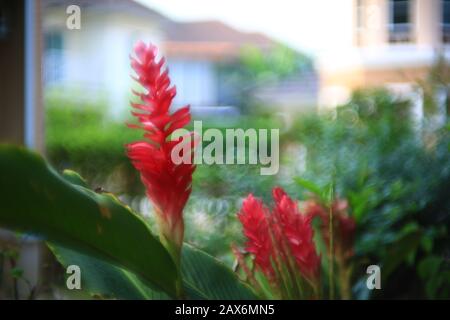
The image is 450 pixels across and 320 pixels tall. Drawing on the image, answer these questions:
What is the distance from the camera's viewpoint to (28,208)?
676 millimetres

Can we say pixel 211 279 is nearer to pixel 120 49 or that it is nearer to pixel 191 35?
pixel 191 35

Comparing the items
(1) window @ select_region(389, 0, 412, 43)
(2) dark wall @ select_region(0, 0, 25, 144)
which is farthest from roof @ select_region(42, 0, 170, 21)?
(1) window @ select_region(389, 0, 412, 43)

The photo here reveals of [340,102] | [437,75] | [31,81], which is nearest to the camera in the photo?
[437,75]

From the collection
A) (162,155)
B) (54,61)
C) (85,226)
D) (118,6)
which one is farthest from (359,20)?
(85,226)

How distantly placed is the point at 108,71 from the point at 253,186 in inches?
100

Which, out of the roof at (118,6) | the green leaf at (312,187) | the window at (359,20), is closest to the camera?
the green leaf at (312,187)

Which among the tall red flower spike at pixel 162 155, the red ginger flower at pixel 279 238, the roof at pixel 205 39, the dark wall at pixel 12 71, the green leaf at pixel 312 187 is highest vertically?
the roof at pixel 205 39

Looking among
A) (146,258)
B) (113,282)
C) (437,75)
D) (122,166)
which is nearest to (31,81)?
(122,166)

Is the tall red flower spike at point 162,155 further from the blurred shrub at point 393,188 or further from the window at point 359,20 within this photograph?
the window at point 359,20

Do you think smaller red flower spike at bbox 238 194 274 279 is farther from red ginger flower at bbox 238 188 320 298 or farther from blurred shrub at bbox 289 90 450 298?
Answer: blurred shrub at bbox 289 90 450 298

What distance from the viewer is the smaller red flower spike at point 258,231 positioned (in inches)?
35.4

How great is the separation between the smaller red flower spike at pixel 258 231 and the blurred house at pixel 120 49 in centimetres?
145

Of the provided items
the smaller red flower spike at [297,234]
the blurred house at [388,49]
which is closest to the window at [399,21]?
the blurred house at [388,49]
